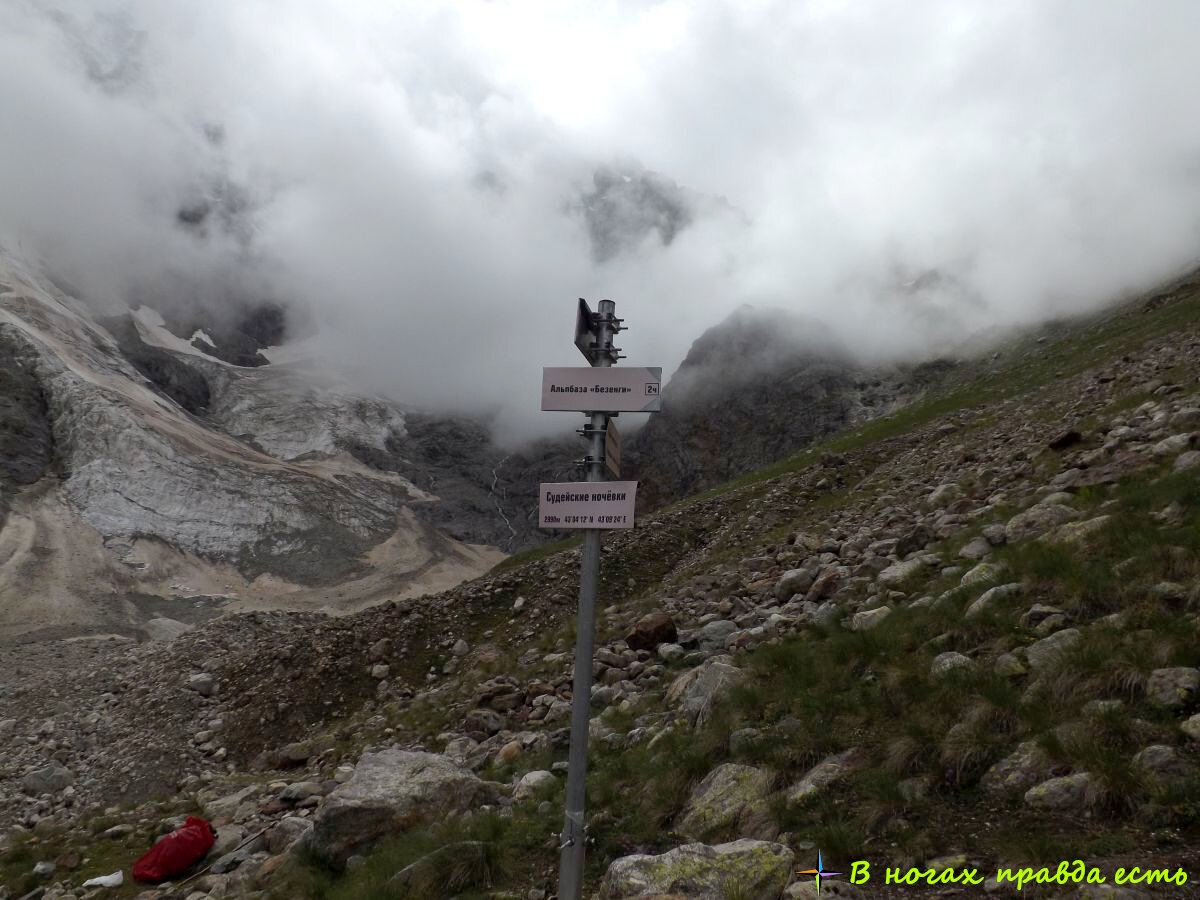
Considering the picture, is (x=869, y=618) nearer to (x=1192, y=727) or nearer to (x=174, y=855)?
(x=1192, y=727)

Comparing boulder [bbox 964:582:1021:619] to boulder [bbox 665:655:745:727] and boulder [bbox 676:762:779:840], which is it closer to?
boulder [bbox 665:655:745:727]

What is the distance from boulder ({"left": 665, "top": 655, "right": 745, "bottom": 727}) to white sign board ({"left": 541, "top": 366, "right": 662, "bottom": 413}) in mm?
4966

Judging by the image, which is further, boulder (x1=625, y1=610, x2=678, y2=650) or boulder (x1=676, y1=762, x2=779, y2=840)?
boulder (x1=625, y1=610, x2=678, y2=650)

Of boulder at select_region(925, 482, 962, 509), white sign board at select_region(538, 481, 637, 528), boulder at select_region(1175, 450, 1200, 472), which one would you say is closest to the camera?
white sign board at select_region(538, 481, 637, 528)

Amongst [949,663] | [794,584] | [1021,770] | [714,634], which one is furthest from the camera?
[794,584]

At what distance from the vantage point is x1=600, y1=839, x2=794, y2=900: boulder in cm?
559

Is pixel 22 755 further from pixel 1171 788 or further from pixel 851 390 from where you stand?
pixel 851 390

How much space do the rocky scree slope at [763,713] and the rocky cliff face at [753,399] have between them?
5598 cm

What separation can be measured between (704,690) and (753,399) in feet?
282

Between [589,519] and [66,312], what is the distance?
13992cm

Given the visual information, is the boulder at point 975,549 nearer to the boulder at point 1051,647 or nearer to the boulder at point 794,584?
the boulder at point 794,584

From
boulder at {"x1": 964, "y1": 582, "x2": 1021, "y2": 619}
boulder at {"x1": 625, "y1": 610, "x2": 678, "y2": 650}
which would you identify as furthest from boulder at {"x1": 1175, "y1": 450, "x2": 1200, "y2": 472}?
boulder at {"x1": 625, "y1": 610, "x2": 678, "y2": 650}

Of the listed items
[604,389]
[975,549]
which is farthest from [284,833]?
[975,549]

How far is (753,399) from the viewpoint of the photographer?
93.2 meters
